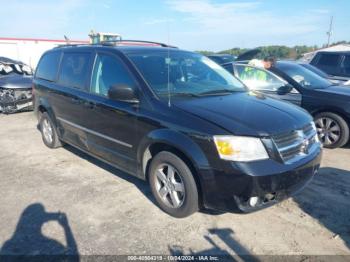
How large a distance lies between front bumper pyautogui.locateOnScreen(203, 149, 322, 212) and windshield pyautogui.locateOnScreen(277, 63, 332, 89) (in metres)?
3.78

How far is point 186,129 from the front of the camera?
10.6 feet

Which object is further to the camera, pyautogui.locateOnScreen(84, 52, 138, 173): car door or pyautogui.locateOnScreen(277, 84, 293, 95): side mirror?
pyautogui.locateOnScreen(277, 84, 293, 95): side mirror

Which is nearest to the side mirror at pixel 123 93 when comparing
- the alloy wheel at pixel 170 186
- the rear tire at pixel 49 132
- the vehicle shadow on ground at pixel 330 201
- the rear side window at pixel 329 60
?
the alloy wheel at pixel 170 186

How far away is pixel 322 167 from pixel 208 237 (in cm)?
276

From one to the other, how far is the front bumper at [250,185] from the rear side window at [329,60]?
8834mm

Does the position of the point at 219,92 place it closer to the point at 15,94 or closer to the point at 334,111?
the point at 334,111

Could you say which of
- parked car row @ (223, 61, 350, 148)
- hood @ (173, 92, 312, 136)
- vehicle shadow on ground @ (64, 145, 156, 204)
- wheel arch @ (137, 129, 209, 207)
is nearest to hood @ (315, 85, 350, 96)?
parked car row @ (223, 61, 350, 148)

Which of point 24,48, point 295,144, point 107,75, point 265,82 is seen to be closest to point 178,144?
point 295,144

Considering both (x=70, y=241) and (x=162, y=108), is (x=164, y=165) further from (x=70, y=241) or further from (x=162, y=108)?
(x=70, y=241)

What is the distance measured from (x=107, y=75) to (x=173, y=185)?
1749 mm

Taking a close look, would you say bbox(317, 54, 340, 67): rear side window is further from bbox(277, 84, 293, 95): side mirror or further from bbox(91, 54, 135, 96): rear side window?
bbox(91, 54, 135, 96): rear side window

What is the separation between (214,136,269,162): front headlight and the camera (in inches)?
118

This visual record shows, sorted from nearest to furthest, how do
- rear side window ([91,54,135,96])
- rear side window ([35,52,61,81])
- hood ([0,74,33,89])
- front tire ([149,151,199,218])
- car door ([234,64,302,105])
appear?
front tire ([149,151,199,218]) < rear side window ([91,54,135,96]) < rear side window ([35,52,61,81]) < car door ([234,64,302,105]) < hood ([0,74,33,89])

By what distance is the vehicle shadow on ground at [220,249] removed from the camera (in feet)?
9.75
